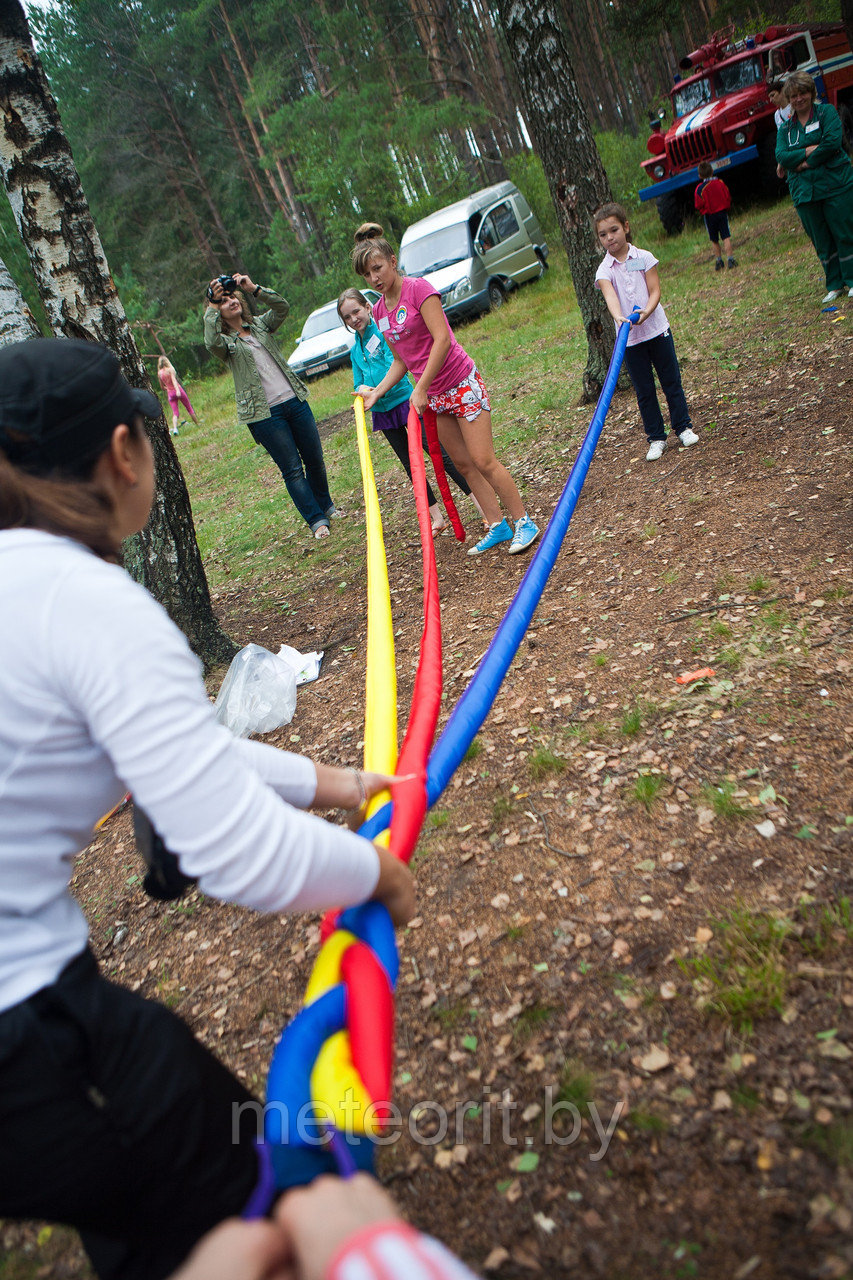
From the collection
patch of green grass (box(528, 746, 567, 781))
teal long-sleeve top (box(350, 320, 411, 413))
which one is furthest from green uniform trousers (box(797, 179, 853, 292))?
patch of green grass (box(528, 746, 567, 781))

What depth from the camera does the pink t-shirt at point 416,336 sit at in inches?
195

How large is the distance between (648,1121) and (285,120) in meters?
33.0

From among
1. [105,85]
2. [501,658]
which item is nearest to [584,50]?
[105,85]

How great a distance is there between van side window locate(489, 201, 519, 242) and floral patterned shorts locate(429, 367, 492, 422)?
1460 centimetres

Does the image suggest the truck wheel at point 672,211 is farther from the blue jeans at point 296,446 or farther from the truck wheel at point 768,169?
the blue jeans at point 296,446

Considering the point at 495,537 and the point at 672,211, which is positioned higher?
the point at 672,211

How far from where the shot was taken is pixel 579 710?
3826 millimetres

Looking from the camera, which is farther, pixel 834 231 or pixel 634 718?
pixel 834 231

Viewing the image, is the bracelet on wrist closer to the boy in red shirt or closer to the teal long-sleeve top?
the teal long-sleeve top

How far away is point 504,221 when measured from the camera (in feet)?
59.7

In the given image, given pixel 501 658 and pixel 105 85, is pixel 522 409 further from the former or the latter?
pixel 105 85

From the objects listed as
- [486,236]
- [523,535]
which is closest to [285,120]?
[486,236]

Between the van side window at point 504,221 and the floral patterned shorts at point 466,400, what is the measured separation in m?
14.6

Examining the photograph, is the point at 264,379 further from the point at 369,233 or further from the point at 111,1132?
the point at 111,1132
